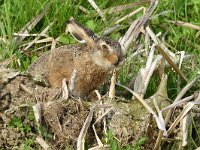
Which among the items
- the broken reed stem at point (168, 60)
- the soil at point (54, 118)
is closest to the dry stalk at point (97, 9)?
the broken reed stem at point (168, 60)

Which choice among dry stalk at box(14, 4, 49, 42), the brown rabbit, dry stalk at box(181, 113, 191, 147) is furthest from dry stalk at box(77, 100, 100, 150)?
dry stalk at box(14, 4, 49, 42)

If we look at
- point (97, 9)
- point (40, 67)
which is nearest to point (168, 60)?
point (40, 67)

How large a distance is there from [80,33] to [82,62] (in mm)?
297

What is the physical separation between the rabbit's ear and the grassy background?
0.45 meters

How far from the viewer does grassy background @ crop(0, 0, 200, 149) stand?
28.2 ft

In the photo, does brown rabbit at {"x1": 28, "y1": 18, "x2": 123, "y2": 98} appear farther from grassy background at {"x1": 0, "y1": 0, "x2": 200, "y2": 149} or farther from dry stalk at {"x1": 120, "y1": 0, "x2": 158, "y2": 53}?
dry stalk at {"x1": 120, "y1": 0, "x2": 158, "y2": 53}

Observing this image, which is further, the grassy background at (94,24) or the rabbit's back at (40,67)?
the grassy background at (94,24)

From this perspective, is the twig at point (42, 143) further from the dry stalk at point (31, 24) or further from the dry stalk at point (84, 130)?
the dry stalk at point (31, 24)

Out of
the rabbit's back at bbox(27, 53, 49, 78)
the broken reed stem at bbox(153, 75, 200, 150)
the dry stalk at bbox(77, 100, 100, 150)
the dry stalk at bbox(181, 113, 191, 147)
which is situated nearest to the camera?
the dry stalk at bbox(77, 100, 100, 150)

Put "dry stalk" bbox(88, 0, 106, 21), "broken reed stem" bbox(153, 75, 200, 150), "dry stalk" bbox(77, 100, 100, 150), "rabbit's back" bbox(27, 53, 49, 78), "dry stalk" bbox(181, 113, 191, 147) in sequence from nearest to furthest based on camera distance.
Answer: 1. "dry stalk" bbox(77, 100, 100, 150)
2. "broken reed stem" bbox(153, 75, 200, 150)
3. "dry stalk" bbox(181, 113, 191, 147)
4. "rabbit's back" bbox(27, 53, 49, 78)
5. "dry stalk" bbox(88, 0, 106, 21)

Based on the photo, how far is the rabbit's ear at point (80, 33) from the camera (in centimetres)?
830

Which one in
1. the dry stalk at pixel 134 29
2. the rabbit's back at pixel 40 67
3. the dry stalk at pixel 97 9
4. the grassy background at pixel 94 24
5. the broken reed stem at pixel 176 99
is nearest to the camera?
the broken reed stem at pixel 176 99

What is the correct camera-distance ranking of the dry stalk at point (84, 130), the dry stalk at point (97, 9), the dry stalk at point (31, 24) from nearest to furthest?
the dry stalk at point (84, 130)
the dry stalk at point (31, 24)
the dry stalk at point (97, 9)

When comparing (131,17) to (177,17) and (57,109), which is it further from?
(57,109)
